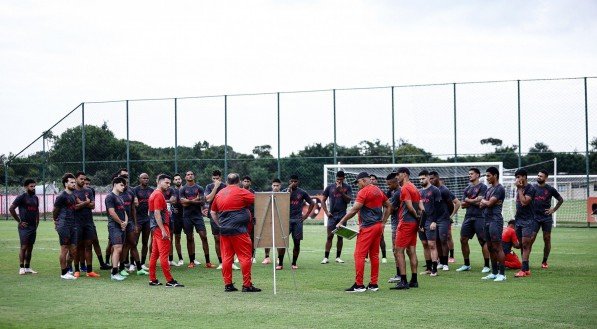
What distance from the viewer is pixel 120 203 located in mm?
16297

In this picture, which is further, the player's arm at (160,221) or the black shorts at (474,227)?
the black shorts at (474,227)

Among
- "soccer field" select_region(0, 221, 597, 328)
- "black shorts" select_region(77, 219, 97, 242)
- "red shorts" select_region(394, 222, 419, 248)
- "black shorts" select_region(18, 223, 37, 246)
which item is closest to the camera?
"soccer field" select_region(0, 221, 597, 328)

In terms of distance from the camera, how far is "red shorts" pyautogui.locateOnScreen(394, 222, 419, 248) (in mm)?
14352

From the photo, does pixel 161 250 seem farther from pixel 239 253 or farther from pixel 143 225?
pixel 143 225

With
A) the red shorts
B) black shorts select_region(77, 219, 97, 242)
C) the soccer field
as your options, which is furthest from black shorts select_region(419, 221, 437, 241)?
black shorts select_region(77, 219, 97, 242)

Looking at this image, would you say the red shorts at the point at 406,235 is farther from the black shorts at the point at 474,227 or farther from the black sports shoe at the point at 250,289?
the black sports shoe at the point at 250,289

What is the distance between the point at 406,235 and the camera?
14.4m

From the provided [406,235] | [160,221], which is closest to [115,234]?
[160,221]

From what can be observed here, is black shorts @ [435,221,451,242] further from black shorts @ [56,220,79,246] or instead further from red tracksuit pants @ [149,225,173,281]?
black shorts @ [56,220,79,246]

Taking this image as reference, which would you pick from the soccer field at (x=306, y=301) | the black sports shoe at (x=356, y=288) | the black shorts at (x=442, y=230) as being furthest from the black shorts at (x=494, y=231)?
the black sports shoe at (x=356, y=288)

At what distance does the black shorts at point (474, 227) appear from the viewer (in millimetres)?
16141

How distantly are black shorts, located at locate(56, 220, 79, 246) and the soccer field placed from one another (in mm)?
809

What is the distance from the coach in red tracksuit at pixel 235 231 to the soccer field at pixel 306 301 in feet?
1.29

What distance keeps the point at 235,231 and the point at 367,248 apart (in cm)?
238
